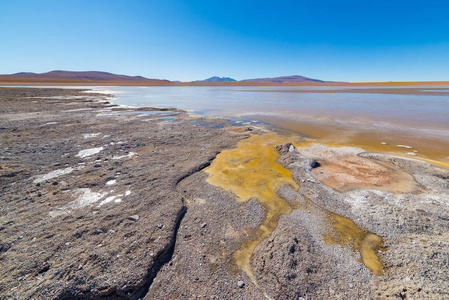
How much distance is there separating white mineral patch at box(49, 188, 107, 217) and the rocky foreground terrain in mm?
24

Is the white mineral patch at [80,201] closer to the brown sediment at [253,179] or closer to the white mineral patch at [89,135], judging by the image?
the brown sediment at [253,179]

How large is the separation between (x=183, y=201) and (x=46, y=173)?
4.44 meters

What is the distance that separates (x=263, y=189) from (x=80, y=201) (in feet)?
15.1

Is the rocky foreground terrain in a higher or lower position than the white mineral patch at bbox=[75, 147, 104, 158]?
lower

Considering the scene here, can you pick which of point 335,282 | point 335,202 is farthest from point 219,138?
point 335,282

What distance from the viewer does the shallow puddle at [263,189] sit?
3346 millimetres

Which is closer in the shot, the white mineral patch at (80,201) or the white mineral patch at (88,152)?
the white mineral patch at (80,201)

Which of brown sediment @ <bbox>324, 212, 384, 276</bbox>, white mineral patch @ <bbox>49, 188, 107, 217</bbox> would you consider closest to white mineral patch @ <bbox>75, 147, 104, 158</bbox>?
white mineral patch @ <bbox>49, 188, 107, 217</bbox>

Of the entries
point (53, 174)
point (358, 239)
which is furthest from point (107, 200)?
point (358, 239)

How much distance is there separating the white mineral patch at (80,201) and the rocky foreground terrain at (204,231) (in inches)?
1.0

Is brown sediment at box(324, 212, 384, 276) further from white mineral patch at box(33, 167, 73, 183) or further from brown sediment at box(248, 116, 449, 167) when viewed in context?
white mineral patch at box(33, 167, 73, 183)

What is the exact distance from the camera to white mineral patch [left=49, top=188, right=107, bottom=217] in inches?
158

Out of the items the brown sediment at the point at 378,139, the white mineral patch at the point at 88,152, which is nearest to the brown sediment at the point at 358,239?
the brown sediment at the point at 378,139

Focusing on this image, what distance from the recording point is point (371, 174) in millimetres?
5945
